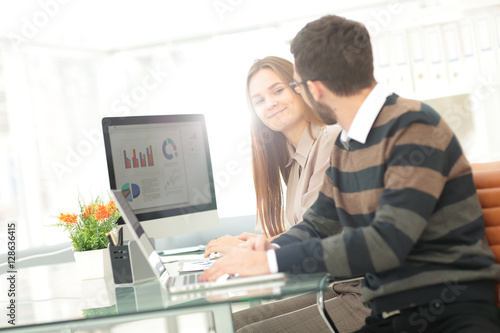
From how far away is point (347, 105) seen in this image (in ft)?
4.57

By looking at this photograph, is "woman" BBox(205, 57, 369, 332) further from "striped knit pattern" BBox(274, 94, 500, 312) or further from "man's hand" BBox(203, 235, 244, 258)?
"striped knit pattern" BBox(274, 94, 500, 312)

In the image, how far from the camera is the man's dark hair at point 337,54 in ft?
4.36

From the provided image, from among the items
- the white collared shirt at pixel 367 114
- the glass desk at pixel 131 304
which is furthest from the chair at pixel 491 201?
the glass desk at pixel 131 304

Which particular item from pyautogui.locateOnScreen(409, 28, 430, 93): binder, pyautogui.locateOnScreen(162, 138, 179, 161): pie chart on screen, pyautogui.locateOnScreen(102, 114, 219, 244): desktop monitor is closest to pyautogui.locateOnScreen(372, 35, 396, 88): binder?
pyautogui.locateOnScreen(409, 28, 430, 93): binder

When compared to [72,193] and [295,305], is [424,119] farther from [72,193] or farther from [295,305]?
[72,193]

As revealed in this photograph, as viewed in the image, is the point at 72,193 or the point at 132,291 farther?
the point at 72,193

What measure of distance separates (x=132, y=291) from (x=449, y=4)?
2756 mm

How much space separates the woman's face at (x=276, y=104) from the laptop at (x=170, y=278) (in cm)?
94

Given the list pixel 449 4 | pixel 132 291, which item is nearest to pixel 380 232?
pixel 132 291

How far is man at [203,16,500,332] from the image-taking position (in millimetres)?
1172

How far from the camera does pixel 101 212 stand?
184 cm

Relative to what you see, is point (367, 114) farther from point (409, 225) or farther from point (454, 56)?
point (454, 56)

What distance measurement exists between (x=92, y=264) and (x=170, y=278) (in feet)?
1.50

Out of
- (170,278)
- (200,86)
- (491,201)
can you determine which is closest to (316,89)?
(491,201)
